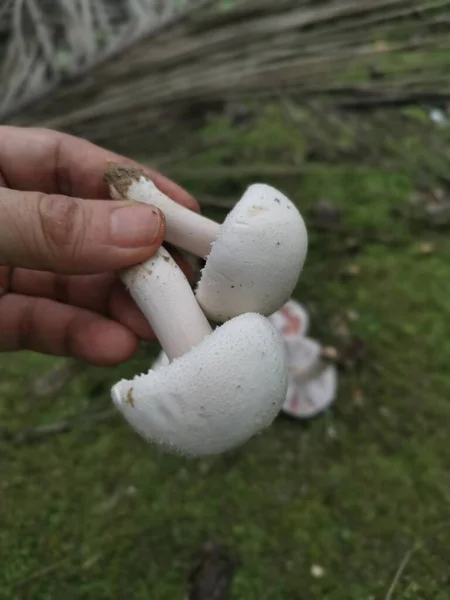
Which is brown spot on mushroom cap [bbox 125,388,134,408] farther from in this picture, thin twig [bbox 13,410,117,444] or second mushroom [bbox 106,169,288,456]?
thin twig [bbox 13,410,117,444]

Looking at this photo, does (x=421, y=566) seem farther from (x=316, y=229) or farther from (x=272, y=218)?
(x=316, y=229)

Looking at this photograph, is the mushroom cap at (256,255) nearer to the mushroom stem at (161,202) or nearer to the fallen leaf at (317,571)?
the mushroom stem at (161,202)

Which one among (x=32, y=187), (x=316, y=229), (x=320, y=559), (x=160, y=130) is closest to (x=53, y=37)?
(x=160, y=130)

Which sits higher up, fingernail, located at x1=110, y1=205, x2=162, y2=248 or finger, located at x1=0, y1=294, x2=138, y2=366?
fingernail, located at x1=110, y1=205, x2=162, y2=248

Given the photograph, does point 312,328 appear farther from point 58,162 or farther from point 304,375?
point 58,162

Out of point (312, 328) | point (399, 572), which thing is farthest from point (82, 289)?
point (399, 572)

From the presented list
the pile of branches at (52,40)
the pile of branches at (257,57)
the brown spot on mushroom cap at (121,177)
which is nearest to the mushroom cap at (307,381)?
the brown spot on mushroom cap at (121,177)

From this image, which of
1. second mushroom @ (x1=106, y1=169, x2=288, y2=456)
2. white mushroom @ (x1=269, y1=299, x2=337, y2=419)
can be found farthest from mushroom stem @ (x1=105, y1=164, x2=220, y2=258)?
white mushroom @ (x1=269, y1=299, x2=337, y2=419)

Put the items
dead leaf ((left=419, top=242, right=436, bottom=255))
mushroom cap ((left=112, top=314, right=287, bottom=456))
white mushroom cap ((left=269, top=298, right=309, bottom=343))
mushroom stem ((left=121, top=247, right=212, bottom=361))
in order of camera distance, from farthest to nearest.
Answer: dead leaf ((left=419, top=242, right=436, bottom=255))
white mushroom cap ((left=269, top=298, right=309, bottom=343))
mushroom stem ((left=121, top=247, right=212, bottom=361))
mushroom cap ((left=112, top=314, right=287, bottom=456))
